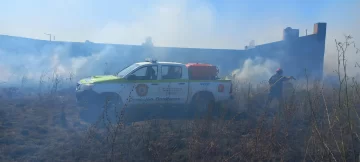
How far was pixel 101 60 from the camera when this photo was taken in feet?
75.5

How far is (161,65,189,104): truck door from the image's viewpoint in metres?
10.1

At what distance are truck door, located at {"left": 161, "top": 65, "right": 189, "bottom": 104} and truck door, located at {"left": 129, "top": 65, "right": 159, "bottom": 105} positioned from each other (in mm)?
296

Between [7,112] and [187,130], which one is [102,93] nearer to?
[7,112]

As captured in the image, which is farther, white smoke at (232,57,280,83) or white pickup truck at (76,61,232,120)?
white smoke at (232,57,280,83)

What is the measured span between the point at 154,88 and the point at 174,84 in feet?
2.25

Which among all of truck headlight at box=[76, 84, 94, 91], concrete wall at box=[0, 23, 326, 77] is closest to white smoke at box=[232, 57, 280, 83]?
concrete wall at box=[0, 23, 326, 77]

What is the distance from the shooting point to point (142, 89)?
9797 millimetres

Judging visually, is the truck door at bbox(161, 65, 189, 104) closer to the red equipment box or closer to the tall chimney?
the red equipment box

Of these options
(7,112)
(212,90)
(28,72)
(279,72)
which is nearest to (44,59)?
(28,72)

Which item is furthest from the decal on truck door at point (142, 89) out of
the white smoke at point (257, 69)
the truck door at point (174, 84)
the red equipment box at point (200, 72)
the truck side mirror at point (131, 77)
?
the white smoke at point (257, 69)

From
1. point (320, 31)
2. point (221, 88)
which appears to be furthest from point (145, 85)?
point (320, 31)

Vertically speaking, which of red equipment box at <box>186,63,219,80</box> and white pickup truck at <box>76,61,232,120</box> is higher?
red equipment box at <box>186,63,219,80</box>

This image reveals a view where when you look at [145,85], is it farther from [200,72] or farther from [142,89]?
[200,72]

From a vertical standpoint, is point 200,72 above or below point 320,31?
below
